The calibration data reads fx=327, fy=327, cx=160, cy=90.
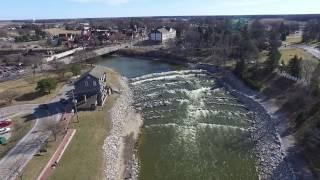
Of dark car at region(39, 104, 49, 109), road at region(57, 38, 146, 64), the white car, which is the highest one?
road at region(57, 38, 146, 64)

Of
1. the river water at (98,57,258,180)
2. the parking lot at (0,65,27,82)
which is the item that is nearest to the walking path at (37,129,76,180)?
the river water at (98,57,258,180)

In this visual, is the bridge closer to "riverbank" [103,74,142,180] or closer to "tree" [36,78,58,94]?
"tree" [36,78,58,94]

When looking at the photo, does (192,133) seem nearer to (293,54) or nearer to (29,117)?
(29,117)

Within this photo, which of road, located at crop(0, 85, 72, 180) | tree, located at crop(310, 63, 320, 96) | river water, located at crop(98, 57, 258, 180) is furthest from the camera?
tree, located at crop(310, 63, 320, 96)

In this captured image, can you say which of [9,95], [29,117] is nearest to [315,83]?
[29,117]

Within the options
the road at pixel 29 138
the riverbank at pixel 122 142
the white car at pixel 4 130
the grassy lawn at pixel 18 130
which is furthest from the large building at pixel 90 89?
the white car at pixel 4 130

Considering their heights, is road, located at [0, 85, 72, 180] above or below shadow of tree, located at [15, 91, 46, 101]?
below

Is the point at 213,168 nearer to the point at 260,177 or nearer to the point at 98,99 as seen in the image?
the point at 260,177
